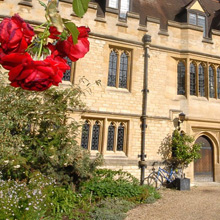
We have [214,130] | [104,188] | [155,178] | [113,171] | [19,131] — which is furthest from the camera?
[214,130]

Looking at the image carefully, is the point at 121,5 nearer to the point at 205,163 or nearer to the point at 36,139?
the point at 36,139

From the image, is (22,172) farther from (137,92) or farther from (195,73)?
(195,73)

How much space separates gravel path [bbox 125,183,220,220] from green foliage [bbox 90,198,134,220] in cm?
19

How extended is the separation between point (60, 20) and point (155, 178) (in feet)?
27.6

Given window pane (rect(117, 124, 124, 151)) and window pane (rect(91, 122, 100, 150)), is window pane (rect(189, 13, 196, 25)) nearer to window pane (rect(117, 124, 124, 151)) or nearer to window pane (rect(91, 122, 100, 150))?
window pane (rect(117, 124, 124, 151))

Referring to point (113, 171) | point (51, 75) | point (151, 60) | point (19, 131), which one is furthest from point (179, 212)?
point (151, 60)

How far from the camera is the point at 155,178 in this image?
8250mm

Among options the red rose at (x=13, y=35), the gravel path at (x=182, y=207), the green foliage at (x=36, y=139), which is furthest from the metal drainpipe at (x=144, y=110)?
the red rose at (x=13, y=35)

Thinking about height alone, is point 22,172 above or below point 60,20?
below

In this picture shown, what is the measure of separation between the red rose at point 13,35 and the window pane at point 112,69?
8190 millimetres

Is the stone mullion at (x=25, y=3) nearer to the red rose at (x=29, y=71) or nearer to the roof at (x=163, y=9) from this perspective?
the roof at (x=163, y=9)

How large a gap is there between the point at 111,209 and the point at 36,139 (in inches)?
102

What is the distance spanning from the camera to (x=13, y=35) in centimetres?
69

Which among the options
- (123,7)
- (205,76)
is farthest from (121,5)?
(205,76)
